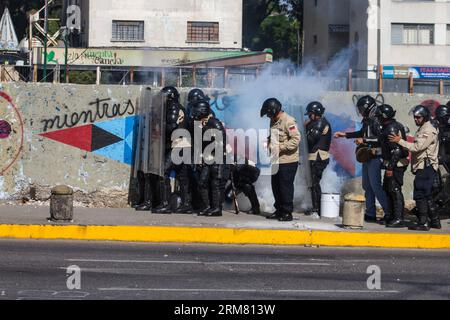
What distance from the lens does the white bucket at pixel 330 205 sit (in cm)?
1571

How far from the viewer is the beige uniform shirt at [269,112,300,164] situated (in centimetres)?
1470

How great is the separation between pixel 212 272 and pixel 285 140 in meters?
4.73

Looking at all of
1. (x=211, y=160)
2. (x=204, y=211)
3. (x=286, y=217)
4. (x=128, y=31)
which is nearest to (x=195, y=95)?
(x=211, y=160)

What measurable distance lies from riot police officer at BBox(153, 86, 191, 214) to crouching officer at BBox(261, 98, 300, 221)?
1.50 meters

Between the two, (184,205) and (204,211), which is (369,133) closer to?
(204,211)

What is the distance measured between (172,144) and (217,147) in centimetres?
81

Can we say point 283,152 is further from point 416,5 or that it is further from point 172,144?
point 416,5

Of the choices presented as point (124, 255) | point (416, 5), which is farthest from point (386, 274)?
point (416, 5)

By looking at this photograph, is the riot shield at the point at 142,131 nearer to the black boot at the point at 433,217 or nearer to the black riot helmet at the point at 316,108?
the black riot helmet at the point at 316,108

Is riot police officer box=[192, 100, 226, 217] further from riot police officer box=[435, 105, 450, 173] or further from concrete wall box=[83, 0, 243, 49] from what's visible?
concrete wall box=[83, 0, 243, 49]

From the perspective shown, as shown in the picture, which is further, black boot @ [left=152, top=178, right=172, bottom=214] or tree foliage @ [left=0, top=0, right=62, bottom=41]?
tree foliage @ [left=0, top=0, right=62, bottom=41]

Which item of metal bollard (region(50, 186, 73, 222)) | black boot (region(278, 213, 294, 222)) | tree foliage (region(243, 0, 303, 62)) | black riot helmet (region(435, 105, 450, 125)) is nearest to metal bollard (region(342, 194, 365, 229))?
black boot (region(278, 213, 294, 222))

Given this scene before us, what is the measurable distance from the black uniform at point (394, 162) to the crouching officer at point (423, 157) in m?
0.19

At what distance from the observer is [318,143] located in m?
15.8
